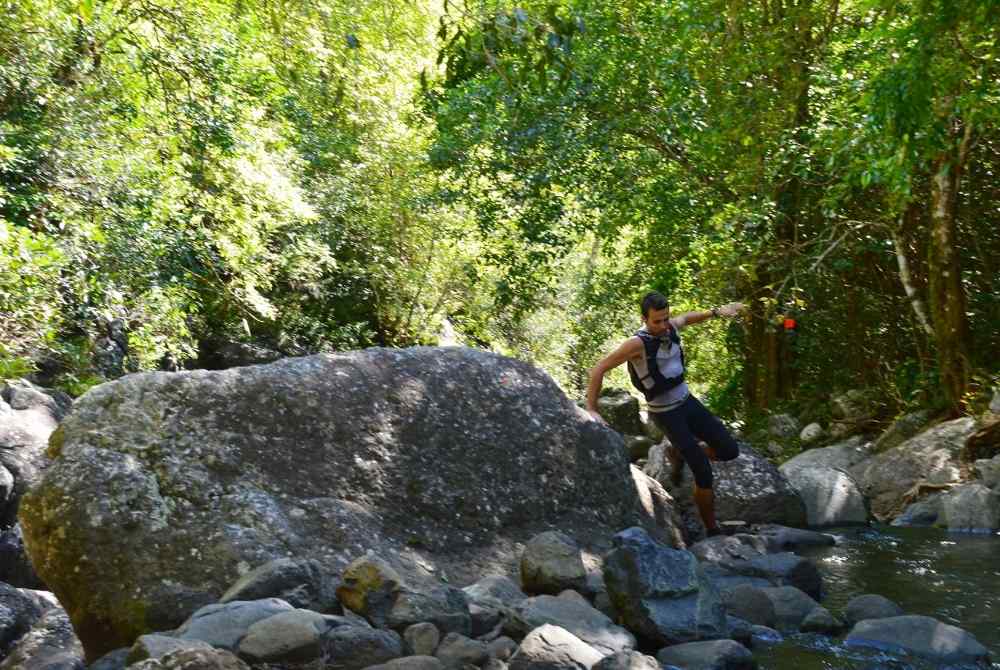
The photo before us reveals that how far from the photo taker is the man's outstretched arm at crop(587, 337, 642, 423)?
25.9 feet

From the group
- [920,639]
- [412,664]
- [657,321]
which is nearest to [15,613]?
[412,664]

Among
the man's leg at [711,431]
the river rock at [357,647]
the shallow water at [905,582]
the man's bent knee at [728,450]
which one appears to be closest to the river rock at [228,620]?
the river rock at [357,647]

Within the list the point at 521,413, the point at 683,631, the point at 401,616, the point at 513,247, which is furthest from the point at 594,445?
the point at 513,247

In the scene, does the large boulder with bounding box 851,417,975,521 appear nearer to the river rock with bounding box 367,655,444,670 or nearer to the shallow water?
the shallow water

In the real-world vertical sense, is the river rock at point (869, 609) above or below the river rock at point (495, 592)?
above

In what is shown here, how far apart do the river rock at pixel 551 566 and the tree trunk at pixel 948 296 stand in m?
8.27

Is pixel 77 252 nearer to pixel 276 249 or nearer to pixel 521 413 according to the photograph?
pixel 276 249

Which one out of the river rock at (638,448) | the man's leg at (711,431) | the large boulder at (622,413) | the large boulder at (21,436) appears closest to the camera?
the man's leg at (711,431)

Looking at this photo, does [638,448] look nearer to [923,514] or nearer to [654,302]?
[923,514]

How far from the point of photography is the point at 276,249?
68.4 ft

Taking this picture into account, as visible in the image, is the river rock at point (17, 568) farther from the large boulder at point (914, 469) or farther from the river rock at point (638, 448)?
the river rock at point (638, 448)

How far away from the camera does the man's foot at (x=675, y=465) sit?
9359 mm

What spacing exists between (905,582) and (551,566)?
2.71 meters

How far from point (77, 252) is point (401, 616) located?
1016 centimetres
